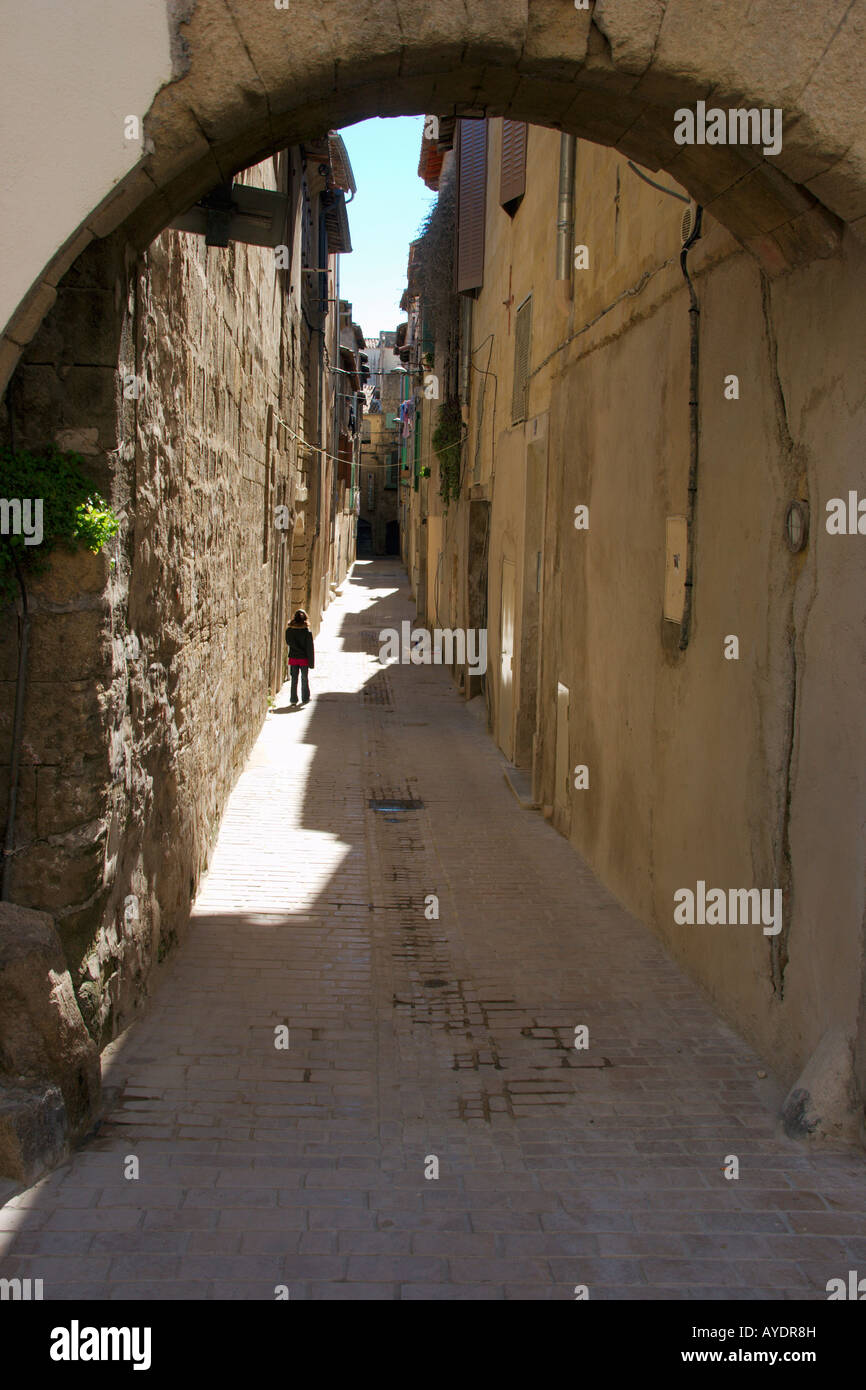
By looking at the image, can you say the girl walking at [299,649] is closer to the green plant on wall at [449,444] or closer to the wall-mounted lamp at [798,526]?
the green plant on wall at [449,444]

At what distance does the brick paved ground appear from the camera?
330 cm

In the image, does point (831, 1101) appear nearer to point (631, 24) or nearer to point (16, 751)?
point (16, 751)

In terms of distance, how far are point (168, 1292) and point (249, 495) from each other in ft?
26.8

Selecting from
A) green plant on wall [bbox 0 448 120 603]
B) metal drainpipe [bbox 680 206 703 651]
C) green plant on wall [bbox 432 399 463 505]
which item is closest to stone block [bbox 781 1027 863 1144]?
metal drainpipe [bbox 680 206 703 651]

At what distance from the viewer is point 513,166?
1184 cm

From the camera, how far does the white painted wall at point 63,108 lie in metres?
3.34

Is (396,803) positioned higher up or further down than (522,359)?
further down

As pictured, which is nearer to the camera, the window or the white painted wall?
the white painted wall

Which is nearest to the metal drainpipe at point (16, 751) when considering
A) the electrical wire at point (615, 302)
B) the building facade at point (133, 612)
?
the building facade at point (133, 612)

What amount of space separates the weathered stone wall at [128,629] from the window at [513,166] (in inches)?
187

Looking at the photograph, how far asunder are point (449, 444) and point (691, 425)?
12878 millimetres

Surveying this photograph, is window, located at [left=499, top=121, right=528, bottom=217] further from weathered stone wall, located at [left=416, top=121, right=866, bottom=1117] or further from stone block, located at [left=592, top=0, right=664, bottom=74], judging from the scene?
stone block, located at [left=592, top=0, right=664, bottom=74]

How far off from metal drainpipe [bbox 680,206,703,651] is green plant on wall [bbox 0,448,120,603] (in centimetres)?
301

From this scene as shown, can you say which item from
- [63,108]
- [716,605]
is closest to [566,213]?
[716,605]
